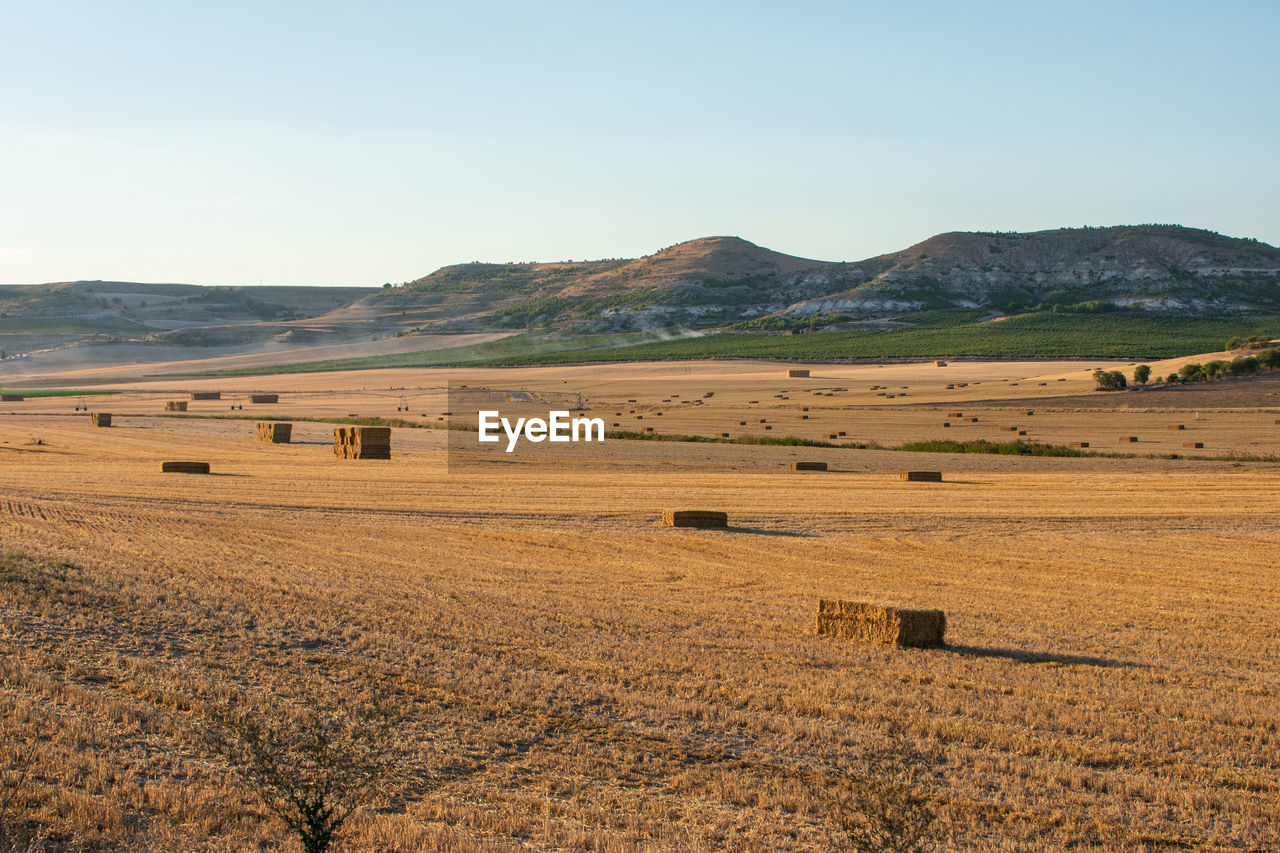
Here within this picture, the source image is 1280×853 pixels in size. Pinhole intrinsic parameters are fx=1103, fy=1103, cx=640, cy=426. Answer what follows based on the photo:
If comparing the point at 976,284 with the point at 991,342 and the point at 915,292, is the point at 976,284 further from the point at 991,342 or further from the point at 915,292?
the point at 991,342

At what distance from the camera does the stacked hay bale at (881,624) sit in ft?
35.7

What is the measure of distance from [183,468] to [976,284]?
159 meters

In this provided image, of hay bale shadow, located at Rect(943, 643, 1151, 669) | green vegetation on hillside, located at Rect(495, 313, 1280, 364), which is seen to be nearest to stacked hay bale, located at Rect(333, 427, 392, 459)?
hay bale shadow, located at Rect(943, 643, 1151, 669)

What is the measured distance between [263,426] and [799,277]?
153762 mm

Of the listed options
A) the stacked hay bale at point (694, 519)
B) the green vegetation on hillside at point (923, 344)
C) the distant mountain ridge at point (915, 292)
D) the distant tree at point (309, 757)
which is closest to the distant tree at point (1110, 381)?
the green vegetation on hillside at point (923, 344)

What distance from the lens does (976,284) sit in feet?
568

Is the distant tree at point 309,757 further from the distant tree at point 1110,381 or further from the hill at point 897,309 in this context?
the hill at point 897,309

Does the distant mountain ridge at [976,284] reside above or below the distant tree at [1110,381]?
above

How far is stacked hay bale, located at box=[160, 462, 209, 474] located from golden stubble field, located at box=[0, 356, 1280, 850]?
9.41 meters

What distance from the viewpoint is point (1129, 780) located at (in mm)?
7281

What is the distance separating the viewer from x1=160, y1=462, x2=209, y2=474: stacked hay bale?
30266 millimetres

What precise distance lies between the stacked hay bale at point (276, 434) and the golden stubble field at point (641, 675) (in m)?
22.8

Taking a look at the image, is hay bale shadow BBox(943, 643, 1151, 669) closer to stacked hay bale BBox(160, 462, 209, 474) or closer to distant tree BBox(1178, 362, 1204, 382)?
stacked hay bale BBox(160, 462, 209, 474)

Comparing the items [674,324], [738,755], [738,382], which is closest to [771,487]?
[738,755]
